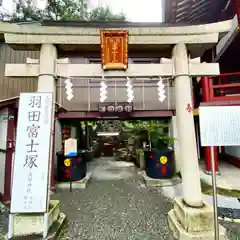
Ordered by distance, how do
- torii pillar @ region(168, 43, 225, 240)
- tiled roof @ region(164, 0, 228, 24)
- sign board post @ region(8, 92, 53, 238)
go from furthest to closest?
1. tiled roof @ region(164, 0, 228, 24)
2. torii pillar @ region(168, 43, 225, 240)
3. sign board post @ region(8, 92, 53, 238)

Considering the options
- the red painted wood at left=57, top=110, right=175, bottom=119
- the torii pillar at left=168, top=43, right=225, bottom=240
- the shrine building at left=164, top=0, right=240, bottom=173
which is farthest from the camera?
the red painted wood at left=57, top=110, right=175, bottom=119

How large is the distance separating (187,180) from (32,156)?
285cm

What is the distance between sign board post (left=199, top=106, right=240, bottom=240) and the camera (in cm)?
272

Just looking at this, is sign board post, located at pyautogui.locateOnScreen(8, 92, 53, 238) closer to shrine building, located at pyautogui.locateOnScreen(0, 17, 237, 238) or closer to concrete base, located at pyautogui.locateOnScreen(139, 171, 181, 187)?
shrine building, located at pyautogui.locateOnScreen(0, 17, 237, 238)

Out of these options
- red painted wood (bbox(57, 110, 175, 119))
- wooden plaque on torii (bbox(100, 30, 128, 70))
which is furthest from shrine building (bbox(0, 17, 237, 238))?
red painted wood (bbox(57, 110, 175, 119))

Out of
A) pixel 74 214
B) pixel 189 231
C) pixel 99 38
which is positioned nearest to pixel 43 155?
pixel 74 214

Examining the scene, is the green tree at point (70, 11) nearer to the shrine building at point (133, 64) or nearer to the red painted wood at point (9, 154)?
the shrine building at point (133, 64)

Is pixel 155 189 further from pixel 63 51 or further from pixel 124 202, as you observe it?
pixel 63 51

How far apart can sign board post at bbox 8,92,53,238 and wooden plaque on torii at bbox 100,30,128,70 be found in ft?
4.31

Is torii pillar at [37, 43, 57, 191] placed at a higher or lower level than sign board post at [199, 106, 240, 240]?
higher

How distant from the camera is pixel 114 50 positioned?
3.75 meters

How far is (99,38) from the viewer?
3879 millimetres

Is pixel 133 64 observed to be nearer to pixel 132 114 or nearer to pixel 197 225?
pixel 197 225

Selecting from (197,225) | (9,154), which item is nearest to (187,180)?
(197,225)
